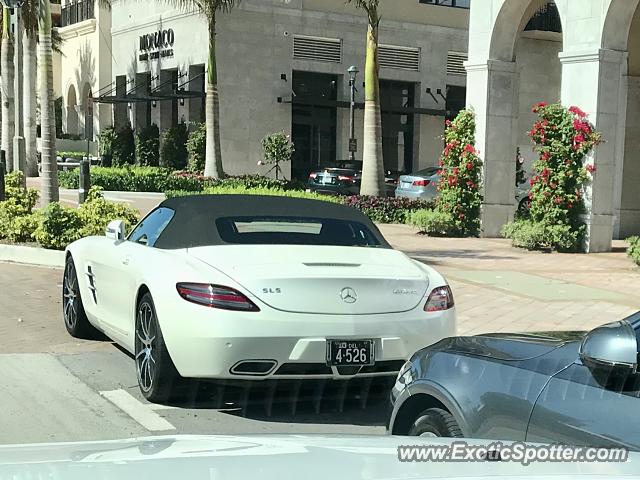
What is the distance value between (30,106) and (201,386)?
29.6m

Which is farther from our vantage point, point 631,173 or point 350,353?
point 631,173

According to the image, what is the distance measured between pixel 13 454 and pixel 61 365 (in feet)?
16.0

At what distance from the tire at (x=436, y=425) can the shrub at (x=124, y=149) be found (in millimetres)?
41693

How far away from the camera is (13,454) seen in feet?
8.29

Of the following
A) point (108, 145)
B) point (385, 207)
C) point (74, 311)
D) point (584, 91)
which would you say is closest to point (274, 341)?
point (74, 311)

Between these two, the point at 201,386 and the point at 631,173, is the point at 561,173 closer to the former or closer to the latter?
the point at 631,173

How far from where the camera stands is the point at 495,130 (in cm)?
1805

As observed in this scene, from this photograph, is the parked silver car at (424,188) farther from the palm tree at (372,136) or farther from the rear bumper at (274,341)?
the rear bumper at (274,341)

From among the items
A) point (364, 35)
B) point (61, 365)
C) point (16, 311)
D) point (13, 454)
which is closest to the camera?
point (13, 454)

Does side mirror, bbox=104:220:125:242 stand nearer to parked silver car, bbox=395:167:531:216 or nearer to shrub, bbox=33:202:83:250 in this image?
shrub, bbox=33:202:83:250

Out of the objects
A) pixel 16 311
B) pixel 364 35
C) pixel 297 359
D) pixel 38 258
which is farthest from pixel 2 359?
pixel 364 35

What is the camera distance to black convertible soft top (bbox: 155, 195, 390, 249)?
21.0ft

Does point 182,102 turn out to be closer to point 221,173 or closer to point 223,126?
point 223,126

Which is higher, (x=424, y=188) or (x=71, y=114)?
(x=71, y=114)
